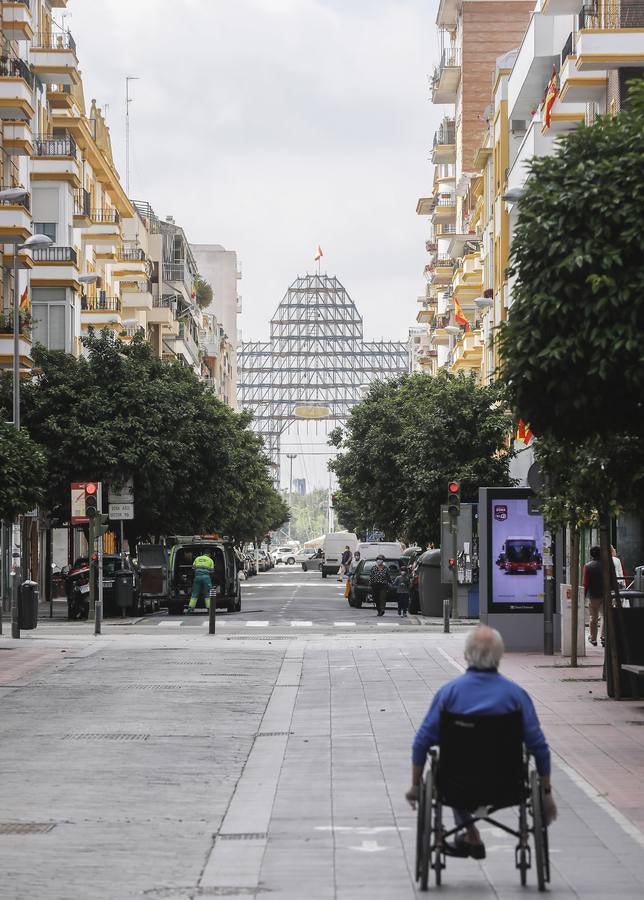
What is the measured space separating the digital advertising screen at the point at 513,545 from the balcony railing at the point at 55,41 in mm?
36854

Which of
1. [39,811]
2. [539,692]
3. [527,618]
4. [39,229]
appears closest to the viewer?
[39,811]

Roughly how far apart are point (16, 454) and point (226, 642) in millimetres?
5091

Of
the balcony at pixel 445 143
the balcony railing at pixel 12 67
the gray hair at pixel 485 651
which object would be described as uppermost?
the balcony at pixel 445 143

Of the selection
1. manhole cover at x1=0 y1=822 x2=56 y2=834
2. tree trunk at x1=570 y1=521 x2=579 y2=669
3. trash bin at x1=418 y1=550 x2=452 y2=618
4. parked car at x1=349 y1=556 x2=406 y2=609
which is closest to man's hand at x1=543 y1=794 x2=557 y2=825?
manhole cover at x1=0 y1=822 x2=56 y2=834

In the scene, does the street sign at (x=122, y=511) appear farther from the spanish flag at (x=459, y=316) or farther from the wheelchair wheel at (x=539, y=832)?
the wheelchair wheel at (x=539, y=832)

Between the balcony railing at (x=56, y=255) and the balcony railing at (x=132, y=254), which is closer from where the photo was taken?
the balcony railing at (x=56, y=255)

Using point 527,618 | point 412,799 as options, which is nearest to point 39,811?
point 412,799

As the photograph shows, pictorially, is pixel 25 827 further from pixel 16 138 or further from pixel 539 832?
pixel 16 138

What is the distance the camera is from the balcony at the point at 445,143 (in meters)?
102

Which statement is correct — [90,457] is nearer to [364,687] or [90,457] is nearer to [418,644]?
[418,644]

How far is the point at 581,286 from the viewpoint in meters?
15.3

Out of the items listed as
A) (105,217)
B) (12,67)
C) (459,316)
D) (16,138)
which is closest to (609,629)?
(16,138)

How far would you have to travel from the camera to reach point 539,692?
2023cm

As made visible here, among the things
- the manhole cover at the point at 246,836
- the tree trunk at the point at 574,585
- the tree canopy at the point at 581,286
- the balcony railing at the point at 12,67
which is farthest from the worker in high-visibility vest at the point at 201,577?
the manhole cover at the point at 246,836
